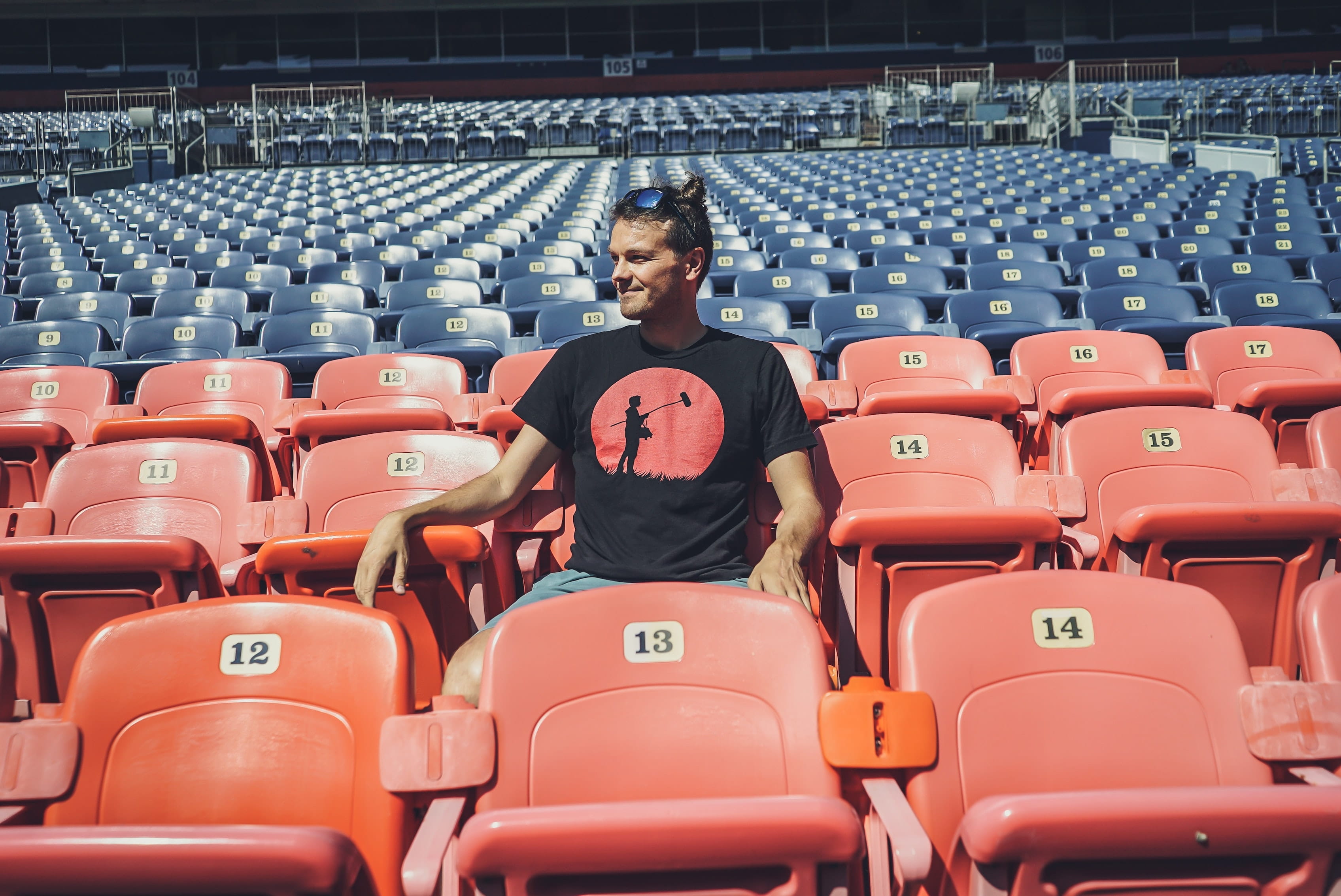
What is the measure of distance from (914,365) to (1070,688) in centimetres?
252

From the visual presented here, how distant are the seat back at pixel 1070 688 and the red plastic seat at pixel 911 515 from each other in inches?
16.7

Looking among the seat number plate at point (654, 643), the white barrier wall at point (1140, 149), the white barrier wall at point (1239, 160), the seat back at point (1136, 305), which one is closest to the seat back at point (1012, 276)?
the seat back at point (1136, 305)

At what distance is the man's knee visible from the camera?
5.59ft

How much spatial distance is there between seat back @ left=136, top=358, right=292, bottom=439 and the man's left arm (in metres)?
2.45

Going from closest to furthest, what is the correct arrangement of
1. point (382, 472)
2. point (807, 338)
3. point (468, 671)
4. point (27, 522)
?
point (468, 671), point (27, 522), point (382, 472), point (807, 338)

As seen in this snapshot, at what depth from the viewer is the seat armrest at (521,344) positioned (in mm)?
4840

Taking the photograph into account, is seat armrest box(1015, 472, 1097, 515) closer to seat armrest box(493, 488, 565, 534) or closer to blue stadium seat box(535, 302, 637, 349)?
seat armrest box(493, 488, 565, 534)

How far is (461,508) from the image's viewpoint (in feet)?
6.87

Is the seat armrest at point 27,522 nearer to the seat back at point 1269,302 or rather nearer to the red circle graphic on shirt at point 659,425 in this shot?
the red circle graphic on shirt at point 659,425

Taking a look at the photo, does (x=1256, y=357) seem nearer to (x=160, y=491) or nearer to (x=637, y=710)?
(x=637, y=710)

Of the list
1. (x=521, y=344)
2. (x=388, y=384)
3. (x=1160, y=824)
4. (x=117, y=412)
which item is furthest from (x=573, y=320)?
(x=1160, y=824)

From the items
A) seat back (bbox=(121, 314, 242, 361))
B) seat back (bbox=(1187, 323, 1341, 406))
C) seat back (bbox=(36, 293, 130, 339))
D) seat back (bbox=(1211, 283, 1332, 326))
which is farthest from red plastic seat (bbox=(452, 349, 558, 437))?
seat back (bbox=(1211, 283, 1332, 326))

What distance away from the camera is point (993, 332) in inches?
176

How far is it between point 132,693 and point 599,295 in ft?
15.6
